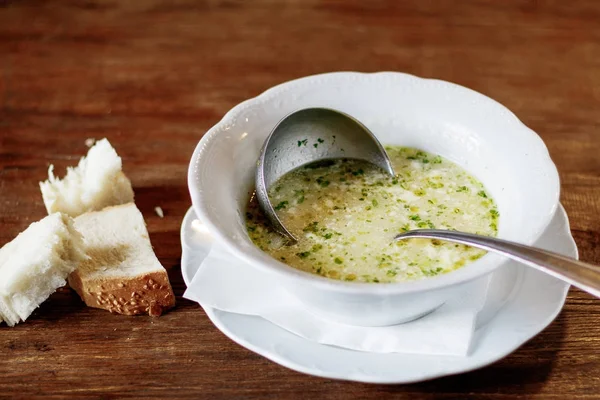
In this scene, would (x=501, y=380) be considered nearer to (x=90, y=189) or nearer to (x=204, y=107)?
(x=90, y=189)

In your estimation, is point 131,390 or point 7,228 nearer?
point 131,390

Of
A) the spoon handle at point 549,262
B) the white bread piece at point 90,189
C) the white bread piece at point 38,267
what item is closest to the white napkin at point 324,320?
the spoon handle at point 549,262

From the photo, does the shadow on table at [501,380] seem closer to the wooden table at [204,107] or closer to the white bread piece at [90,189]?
the wooden table at [204,107]

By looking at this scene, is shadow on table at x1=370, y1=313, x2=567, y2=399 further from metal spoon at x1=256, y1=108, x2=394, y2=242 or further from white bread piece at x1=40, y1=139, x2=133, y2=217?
white bread piece at x1=40, y1=139, x2=133, y2=217

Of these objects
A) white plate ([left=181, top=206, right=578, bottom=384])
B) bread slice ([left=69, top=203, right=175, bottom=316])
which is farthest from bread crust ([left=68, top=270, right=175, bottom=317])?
white plate ([left=181, top=206, right=578, bottom=384])

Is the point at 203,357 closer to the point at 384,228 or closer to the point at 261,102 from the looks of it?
the point at 384,228

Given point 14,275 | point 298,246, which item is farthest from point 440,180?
point 14,275
